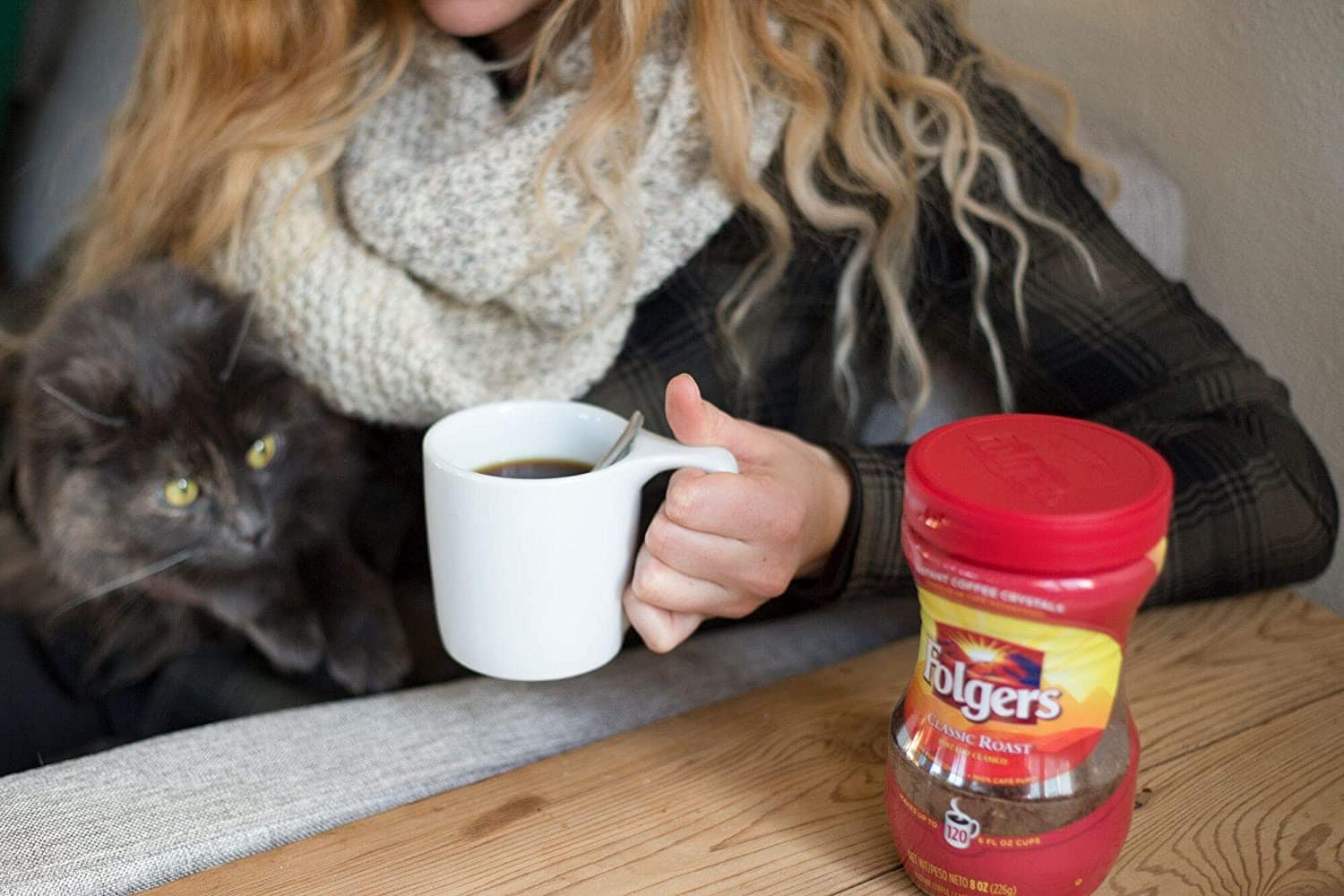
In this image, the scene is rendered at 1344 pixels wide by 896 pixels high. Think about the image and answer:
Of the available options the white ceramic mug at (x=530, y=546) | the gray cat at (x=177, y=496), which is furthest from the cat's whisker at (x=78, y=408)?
the white ceramic mug at (x=530, y=546)

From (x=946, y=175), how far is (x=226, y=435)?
23.2 inches

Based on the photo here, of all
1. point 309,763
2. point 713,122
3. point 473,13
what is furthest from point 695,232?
point 309,763

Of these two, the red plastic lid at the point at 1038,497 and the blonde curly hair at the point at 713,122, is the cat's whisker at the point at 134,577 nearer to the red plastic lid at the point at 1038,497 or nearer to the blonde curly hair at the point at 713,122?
the blonde curly hair at the point at 713,122

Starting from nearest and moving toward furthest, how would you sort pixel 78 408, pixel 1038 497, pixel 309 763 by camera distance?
pixel 1038 497 → pixel 309 763 → pixel 78 408

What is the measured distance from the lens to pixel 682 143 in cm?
88

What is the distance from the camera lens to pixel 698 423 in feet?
2.04

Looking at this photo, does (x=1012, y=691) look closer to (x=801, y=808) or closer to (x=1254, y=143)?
(x=801, y=808)

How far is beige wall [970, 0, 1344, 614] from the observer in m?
0.89

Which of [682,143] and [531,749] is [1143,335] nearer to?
[682,143]

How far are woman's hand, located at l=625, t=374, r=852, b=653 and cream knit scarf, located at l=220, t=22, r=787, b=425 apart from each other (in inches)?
9.5

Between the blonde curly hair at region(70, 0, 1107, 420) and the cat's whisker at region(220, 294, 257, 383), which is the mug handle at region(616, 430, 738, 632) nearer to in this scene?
the blonde curly hair at region(70, 0, 1107, 420)

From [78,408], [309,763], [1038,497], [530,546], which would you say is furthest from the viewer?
[78,408]

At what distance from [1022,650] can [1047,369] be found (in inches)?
20.3

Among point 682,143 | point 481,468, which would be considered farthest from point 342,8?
point 481,468
